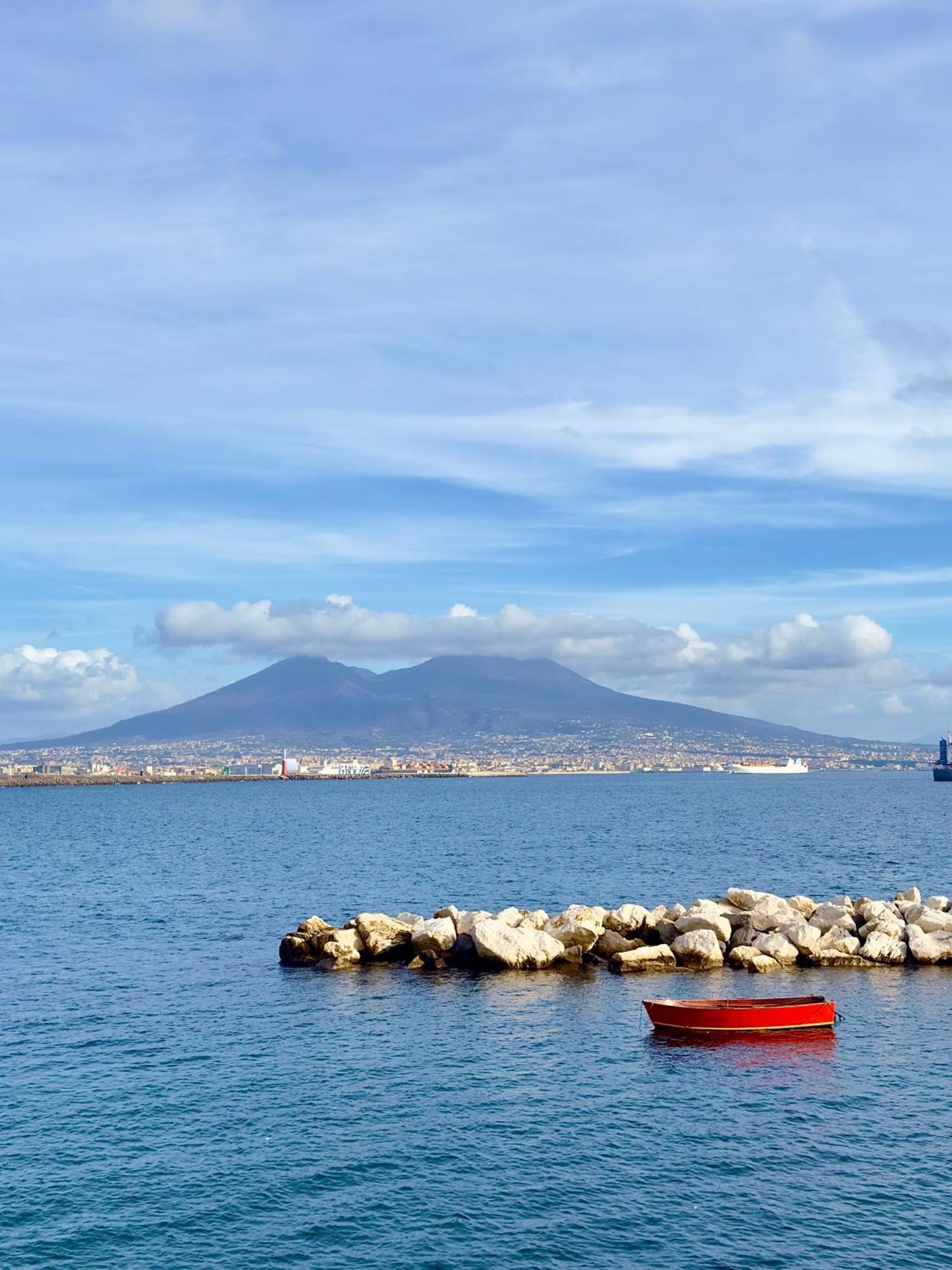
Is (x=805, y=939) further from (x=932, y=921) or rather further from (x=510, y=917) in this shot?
(x=510, y=917)

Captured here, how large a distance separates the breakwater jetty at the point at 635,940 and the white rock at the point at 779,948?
0.04 m

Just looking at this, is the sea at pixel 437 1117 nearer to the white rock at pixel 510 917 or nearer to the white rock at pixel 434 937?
the white rock at pixel 434 937

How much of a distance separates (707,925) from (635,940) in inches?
130

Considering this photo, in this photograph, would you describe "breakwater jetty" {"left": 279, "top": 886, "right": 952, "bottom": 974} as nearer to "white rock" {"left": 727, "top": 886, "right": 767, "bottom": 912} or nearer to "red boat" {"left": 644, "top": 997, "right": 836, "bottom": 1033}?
"white rock" {"left": 727, "top": 886, "right": 767, "bottom": 912}

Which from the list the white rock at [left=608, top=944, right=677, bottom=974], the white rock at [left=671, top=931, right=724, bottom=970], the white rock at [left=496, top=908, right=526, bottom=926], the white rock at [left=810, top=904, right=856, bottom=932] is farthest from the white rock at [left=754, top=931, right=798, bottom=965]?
the white rock at [left=496, top=908, right=526, bottom=926]

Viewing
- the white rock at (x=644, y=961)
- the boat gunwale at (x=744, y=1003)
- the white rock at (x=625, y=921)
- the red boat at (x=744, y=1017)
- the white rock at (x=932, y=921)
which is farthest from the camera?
the white rock at (x=625, y=921)

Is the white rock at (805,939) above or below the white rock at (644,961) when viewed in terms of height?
above

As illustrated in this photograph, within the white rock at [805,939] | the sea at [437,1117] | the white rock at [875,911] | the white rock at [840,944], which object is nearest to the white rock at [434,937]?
the sea at [437,1117]

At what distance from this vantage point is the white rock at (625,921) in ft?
168

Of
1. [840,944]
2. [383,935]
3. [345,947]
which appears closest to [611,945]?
[840,944]

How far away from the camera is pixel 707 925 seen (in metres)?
49.3

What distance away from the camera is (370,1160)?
26859 millimetres

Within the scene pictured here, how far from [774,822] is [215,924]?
9344 centimetres

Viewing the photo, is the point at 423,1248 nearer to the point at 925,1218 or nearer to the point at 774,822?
the point at 925,1218
